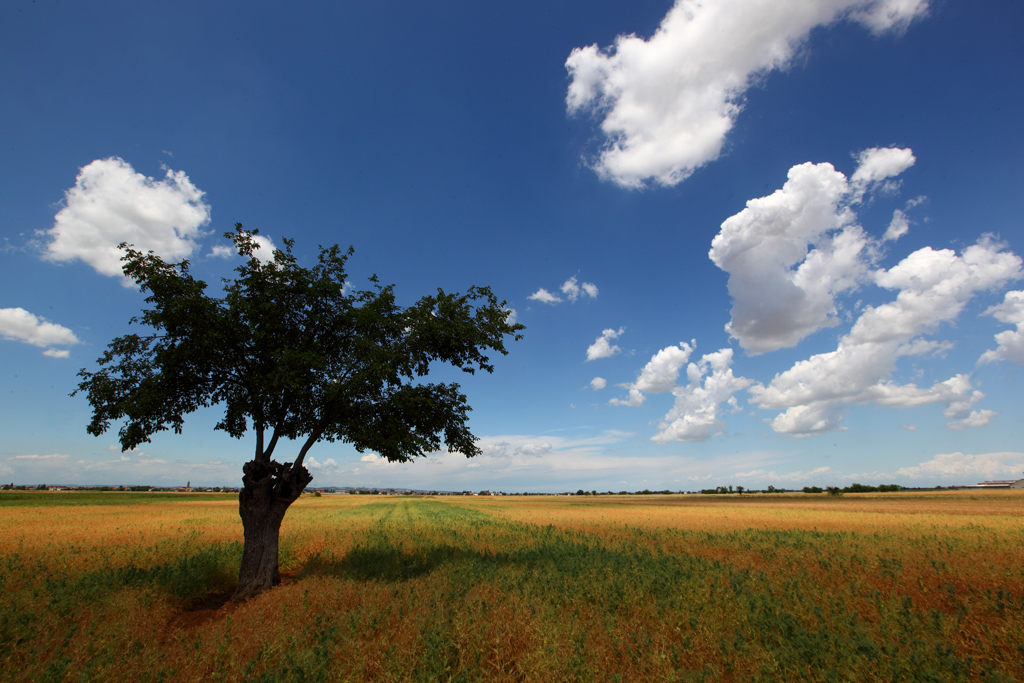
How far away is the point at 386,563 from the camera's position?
15344mm

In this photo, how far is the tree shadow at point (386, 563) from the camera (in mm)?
13902

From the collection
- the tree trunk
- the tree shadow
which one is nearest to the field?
the tree shadow

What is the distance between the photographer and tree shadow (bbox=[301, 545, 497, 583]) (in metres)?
13.9

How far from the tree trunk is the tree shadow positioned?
1.53 m

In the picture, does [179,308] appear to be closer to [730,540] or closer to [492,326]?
[492,326]

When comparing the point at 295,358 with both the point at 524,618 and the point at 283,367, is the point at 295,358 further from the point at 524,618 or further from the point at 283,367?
the point at 524,618

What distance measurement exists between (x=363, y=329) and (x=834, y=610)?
15.1 m

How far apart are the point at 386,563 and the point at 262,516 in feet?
14.8

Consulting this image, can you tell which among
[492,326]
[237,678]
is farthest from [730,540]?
[237,678]

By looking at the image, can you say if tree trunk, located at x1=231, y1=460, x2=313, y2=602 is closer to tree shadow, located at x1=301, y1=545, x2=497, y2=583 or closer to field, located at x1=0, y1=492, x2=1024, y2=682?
field, located at x1=0, y1=492, x2=1024, y2=682

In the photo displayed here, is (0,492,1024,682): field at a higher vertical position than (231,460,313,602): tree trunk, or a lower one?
lower

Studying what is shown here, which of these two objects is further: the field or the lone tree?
the lone tree

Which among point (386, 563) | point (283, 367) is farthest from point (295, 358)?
point (386, 563)

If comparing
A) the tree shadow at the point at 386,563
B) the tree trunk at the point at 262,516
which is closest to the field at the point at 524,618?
the tree shadow at the point at 386,563
